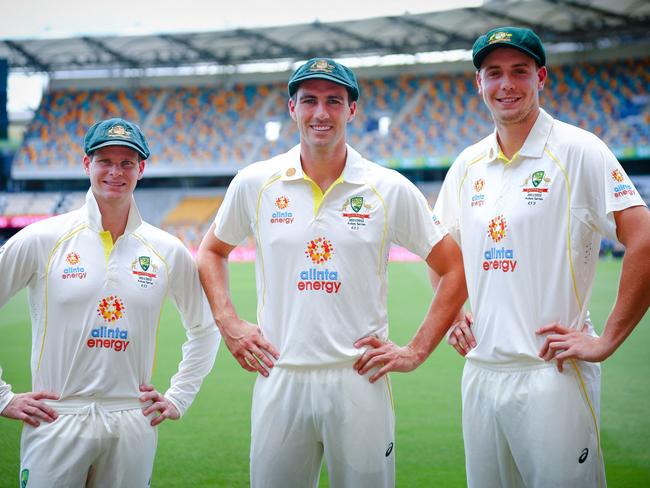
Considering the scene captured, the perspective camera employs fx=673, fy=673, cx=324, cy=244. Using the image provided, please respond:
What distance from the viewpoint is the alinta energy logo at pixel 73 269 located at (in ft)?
10.4

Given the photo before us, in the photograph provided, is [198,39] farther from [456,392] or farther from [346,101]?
[346,101]

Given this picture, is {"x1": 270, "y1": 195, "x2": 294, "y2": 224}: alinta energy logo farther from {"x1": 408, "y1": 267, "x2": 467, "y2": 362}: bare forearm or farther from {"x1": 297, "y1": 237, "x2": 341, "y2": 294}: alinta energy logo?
{"x1": 408, "y1": 267, "x2": 467, "y2": 362}: bare forearm

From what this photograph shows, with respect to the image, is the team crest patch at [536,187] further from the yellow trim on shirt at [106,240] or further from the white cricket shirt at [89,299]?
the yellow trim on shirt at [106,240]

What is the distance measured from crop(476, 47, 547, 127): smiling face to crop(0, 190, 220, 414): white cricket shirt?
1.78 metres

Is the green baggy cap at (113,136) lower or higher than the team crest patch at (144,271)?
higher

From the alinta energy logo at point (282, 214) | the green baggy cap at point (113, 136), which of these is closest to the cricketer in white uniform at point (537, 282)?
the alinta energy logo at point (282, 214)

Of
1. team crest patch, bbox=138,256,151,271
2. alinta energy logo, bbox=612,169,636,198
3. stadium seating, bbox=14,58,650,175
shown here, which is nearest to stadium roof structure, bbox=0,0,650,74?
stadium seating, bbox=14,58,650,175

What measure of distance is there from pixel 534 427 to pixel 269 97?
37849 millimetres

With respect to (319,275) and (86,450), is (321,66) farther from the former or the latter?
(86,450)

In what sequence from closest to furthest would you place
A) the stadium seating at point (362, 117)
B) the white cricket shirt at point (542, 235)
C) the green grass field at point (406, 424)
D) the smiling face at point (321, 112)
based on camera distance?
A: the white cricket shirt at point (542, 235) < the smiling face at point (321, 112) < the green grass field at point (406, 424) < the stadium seating at point (362, 117)

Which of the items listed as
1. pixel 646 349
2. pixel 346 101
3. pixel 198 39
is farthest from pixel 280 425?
pixel 198 39

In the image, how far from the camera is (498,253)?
307cm

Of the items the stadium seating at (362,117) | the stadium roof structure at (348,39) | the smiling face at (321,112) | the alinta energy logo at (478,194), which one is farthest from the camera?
the stadium seating at (362,117)

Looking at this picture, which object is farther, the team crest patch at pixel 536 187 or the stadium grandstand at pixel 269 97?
the stadium grandstand at pixel 269 97
